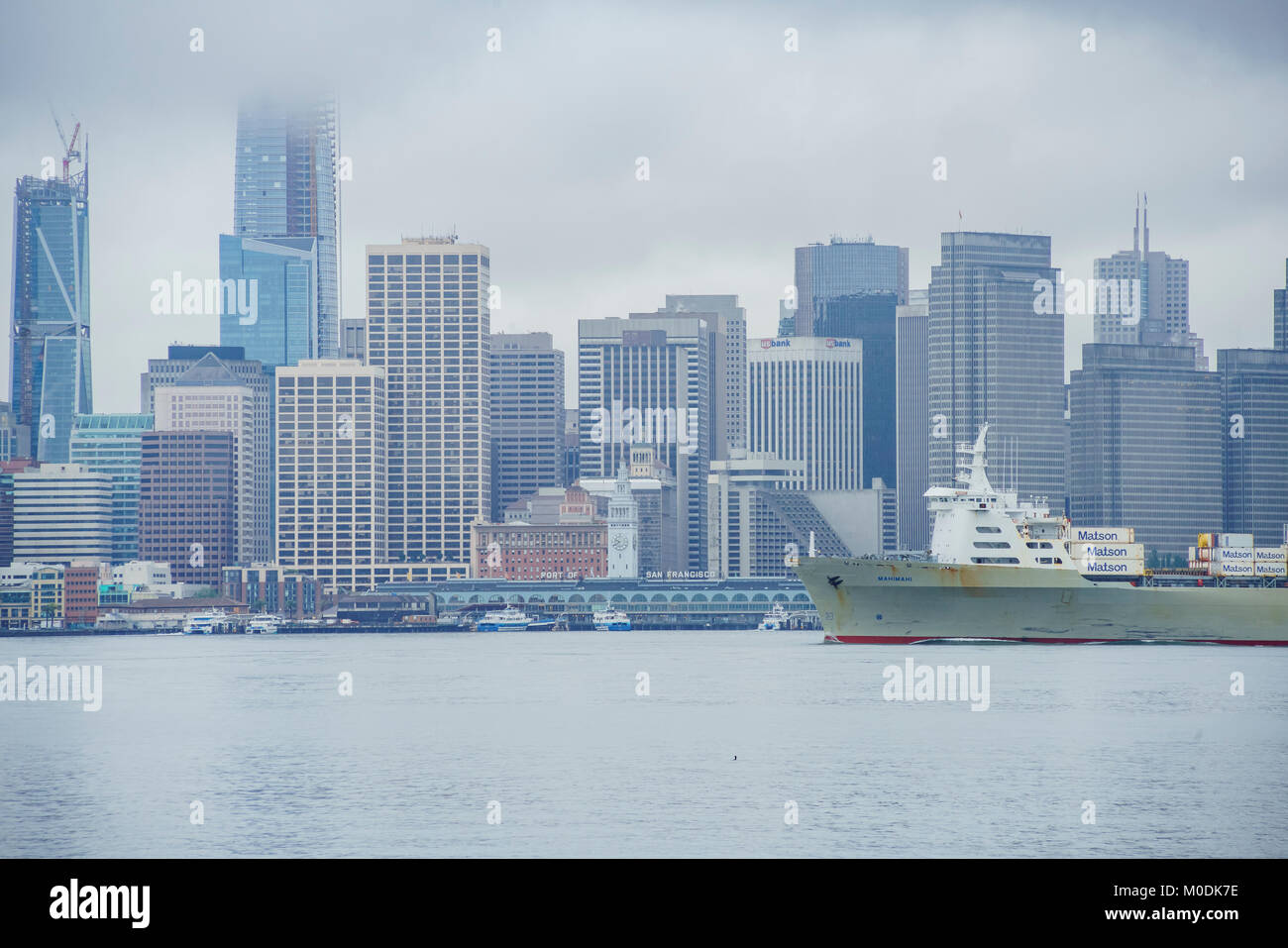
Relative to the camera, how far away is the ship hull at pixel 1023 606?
108m

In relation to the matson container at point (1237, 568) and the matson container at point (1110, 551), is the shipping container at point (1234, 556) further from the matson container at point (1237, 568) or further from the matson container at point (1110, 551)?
the matson container at point (1110, 551)

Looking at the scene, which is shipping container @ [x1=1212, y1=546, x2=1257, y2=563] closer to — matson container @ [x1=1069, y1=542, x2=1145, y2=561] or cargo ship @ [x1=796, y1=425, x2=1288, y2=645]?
cargo ship @ [x1=796, y1=425, x2=1288, y2=645]

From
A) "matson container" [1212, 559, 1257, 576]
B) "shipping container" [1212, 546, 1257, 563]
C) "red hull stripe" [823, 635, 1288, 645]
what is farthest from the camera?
"shipping container" [1212, 546, 1257, 563]

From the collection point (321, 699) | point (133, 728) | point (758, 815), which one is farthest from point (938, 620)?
point (758, 815)

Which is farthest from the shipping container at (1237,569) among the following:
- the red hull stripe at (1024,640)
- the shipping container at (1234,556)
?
the red hull stripe at (1024,640)

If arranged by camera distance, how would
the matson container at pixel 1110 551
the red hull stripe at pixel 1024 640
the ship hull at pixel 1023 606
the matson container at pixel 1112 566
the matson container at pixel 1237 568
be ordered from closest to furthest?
the ship hull at pixel 1023 606 → the red hull stripe at pixel 1024 640 → the matson container at pixel 1112 566 → the matson container at pixel 1110 551 → the matson container at pixel 1237 568

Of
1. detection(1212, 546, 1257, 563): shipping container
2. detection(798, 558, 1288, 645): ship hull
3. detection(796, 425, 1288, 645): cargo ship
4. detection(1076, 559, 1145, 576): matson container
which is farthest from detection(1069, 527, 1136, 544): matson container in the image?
detection(798, 558, 1288, 645): ship hull

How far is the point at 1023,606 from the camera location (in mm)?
109062

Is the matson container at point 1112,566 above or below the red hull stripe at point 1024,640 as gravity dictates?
above

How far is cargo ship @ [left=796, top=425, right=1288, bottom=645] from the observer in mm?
108688

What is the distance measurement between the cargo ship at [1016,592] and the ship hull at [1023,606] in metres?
0.06

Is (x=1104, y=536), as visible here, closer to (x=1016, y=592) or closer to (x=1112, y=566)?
(x=1112, y=566)

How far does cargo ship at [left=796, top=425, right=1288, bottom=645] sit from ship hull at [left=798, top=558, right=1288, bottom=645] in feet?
0.20
